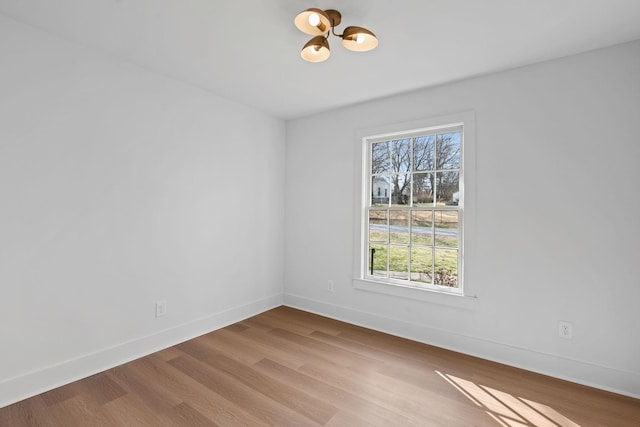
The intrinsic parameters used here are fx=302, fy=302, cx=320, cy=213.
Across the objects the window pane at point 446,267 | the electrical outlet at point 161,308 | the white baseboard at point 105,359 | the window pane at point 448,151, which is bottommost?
the white baseboard at point 105,359

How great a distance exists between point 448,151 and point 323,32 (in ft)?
5.94

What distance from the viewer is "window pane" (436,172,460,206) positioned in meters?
3.03

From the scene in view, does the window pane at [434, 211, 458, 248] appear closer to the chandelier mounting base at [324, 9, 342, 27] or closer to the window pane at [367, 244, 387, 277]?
the window pane at [367, 244, 387, 277]

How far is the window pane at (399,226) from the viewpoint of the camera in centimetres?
331

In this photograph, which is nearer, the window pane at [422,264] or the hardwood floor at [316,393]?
the hardwood floor at [316,393]

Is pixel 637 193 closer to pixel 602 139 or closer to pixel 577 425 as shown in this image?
pixel 602 139

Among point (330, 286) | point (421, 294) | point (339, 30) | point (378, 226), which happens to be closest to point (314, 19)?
point (339, 30)

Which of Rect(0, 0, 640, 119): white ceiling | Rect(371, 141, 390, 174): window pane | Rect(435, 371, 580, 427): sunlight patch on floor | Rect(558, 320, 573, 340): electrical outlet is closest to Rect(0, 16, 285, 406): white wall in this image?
Rect(0, 0, 640, 119): white ceiling

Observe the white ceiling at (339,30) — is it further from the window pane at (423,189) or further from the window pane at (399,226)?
the window pane at (399,226)

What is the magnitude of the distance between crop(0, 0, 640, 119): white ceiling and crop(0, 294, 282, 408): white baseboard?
2.46 metres

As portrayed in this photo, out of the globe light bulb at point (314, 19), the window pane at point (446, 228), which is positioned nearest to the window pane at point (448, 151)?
the window pane at point (446, 228)

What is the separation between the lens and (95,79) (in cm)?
244

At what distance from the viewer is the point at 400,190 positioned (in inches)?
134

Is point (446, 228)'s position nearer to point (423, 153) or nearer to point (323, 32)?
point (423, 153)
